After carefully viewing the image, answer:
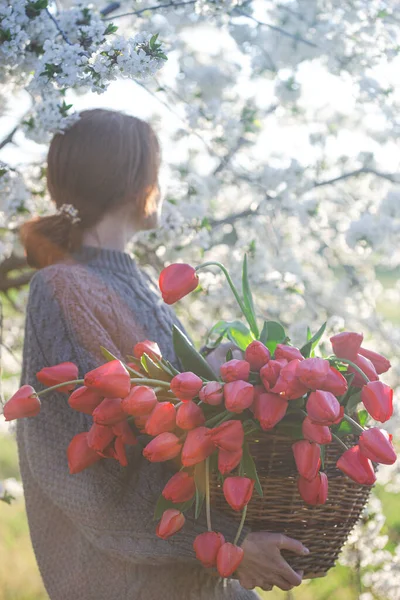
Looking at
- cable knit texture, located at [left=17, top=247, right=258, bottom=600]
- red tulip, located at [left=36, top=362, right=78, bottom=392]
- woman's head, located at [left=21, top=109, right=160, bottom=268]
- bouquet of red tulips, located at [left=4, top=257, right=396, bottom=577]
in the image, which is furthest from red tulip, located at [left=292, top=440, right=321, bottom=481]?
woman's head, located at [left=21, top=109, right=160, bottom=268]

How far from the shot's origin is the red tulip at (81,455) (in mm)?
1126

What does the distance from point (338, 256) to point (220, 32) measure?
113 cm

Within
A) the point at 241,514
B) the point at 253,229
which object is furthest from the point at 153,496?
the point at 253,229

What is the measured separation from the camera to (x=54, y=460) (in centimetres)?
130

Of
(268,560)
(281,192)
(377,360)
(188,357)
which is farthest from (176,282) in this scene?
(281,192)

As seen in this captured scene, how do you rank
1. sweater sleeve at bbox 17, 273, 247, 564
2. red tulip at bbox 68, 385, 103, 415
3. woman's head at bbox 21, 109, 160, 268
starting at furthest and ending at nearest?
woman's head at bbox 21, 109, 160, 268 < sweater sleeve at bbox 17, 273, 247, 564 < red tulip at bbox 68, 385, 103, 415

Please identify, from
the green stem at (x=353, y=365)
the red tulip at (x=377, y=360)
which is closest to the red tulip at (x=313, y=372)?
the green stem at (x=353, y=365)

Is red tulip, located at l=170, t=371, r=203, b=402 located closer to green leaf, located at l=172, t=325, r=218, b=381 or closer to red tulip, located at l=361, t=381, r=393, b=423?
green leaf, located at l=172, t=325, r=218, b=381

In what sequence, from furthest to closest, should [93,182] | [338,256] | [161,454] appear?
[338,256] < [93,182] < [161,454]

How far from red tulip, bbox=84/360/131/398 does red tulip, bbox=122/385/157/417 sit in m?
0.01

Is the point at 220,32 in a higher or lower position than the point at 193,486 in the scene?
lower

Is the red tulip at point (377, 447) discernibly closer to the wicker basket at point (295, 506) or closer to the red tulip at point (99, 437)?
the wicker basket at point (295, 506)

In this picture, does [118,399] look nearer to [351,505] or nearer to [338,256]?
[351,505]

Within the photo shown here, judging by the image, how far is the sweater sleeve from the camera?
1241mm
